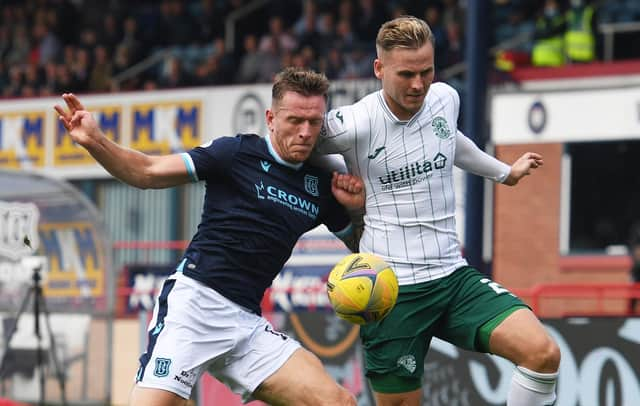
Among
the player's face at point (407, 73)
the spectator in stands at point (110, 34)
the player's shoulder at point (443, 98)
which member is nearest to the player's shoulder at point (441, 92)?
the player's shoulder at point (443, 98)

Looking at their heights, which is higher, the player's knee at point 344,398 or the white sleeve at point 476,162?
the white sleeve at point 476,162

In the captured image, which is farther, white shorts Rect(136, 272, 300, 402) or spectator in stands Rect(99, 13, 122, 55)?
spectator in stands Rect(99, 13, 122, 55)

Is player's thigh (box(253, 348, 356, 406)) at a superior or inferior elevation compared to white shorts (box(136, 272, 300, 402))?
inferior

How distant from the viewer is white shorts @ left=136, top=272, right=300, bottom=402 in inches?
263

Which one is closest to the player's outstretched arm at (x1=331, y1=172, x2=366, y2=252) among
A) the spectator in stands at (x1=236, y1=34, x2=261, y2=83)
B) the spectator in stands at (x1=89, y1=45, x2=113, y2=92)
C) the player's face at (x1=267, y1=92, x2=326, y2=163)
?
the player's face at (x1=267, y1=92, x2=326, y2=163)

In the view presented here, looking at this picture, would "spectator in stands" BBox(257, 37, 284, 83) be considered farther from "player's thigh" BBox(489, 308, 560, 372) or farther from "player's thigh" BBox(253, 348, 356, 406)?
"player's thigh" BBox(489, 308, 560, 372)

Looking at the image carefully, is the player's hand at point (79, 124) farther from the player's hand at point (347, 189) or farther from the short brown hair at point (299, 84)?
the player's hand at point (347, 189)

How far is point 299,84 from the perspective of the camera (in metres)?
6.70

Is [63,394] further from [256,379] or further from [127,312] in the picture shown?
[256,379]

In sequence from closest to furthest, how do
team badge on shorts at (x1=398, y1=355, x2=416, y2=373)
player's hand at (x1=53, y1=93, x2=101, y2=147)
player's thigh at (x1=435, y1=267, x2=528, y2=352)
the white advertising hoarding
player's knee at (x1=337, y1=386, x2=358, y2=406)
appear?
1. player's hand at (x1=53, y1=93, x2=101, y2=147)
2. player's knee at (x1=337, y1=386, x2=358, y2=406)
3. player's thigh at (x1=435, y1=267, x2=528, y2=352)
4. team badge on shorts at (x1=398, y1=355, x2=416, y2=373)
5. the white advertising hoarding

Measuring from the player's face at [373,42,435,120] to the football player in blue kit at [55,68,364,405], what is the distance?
31 cm

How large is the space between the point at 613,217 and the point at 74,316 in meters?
7.41

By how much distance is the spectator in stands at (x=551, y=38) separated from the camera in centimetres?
1698

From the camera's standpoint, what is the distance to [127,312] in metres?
13.5
